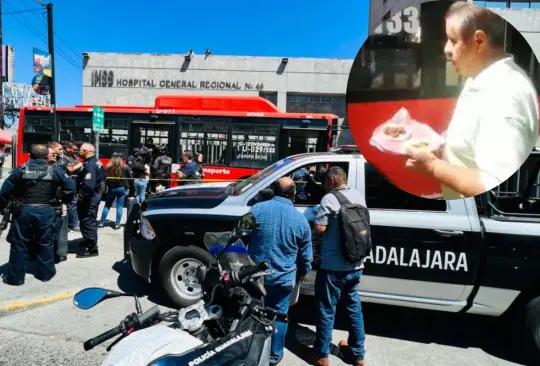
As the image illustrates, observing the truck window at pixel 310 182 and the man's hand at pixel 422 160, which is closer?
the man's hand at pixel 422 160

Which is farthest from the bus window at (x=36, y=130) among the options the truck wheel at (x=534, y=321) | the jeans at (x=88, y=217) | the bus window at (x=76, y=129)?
the truck wheel at (x=534, y=321)

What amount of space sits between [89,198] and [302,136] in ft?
20.9

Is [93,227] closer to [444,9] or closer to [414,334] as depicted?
[414,334]

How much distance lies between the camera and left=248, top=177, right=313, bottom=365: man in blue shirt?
293cm

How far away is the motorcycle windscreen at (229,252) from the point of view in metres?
2.12

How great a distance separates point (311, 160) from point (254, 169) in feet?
22.5

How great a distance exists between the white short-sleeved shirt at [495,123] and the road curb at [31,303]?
453cm

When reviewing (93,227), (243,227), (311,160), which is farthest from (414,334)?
(93,227)

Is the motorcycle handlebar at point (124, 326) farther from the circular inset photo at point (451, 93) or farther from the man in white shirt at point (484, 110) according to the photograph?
the man in white shirt at point (484, 110)

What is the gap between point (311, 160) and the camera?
4.11 meters

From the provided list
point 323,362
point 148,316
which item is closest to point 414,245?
point 323,362

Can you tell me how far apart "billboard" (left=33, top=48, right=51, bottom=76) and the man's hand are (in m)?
16.3

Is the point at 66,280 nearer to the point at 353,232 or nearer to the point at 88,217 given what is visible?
the point at 88,217

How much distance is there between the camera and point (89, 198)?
5.81 meters
